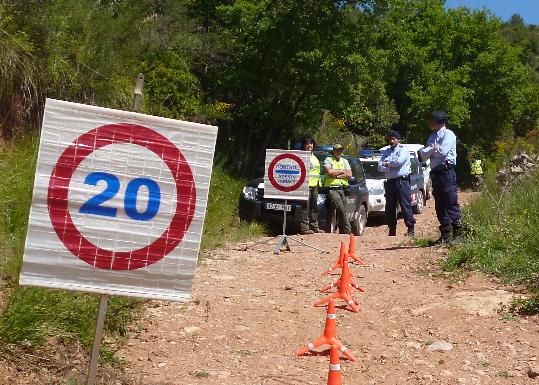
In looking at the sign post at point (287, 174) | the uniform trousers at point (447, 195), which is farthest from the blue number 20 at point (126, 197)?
the sign post at point (287, 174)

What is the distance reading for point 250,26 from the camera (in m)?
19.2

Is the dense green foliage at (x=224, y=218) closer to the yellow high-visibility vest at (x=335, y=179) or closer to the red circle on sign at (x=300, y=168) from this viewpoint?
the red circle on sign at (x=300, y=168)

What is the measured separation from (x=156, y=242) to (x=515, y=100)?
43.4 meters

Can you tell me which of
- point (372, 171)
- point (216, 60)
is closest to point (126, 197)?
point (372, 171)

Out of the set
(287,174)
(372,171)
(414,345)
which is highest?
(372,171)

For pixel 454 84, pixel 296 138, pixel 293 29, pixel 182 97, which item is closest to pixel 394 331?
pixel 182 97

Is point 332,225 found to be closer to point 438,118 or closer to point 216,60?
point 438,118

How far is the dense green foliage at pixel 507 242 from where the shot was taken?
25.4ft

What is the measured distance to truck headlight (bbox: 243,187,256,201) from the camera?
47.4 ft

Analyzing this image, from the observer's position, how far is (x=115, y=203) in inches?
151

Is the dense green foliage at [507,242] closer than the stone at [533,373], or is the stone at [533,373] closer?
the stone at [533,373]

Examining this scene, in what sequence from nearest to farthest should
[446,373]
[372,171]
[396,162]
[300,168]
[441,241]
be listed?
[446,373]
[441,241]
[396,162]
[300,168]
[372,171]

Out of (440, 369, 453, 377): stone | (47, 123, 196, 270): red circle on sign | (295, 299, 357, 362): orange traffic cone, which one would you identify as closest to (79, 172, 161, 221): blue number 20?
(47, 123, 196, 270): red circle on sign

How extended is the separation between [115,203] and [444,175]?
6816 millimetres
